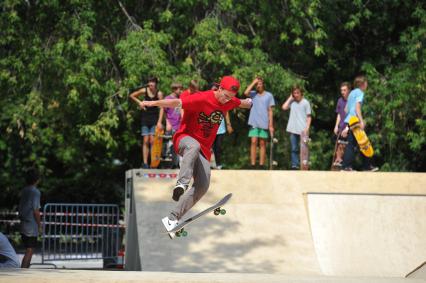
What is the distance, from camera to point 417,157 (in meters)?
22.1

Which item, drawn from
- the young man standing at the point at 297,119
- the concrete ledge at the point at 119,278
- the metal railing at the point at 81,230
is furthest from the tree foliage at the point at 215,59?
the concrete ledge at the point at 119,278

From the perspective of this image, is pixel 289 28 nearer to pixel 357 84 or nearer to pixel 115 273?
pixel 357 84

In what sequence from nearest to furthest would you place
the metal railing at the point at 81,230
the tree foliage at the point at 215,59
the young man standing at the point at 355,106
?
the young man standing at the point at 355,106 → the metal railing at the point at 81,230 → the tree foliage at the point at 215,59

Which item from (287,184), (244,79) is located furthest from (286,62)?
(287,184)

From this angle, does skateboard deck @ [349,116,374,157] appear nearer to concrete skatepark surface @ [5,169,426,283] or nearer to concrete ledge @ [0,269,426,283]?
concrete skatepark surface @ [5,169,426,283]

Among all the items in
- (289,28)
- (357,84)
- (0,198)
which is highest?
(289,28)

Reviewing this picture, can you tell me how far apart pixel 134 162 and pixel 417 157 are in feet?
27.4

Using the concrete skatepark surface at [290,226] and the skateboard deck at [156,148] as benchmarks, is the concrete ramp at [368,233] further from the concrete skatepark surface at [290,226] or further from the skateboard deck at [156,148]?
the skateboard deck at [156,148]

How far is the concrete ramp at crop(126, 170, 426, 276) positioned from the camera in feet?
42.5

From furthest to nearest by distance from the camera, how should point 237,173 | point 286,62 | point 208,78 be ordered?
point 286,62, point 208,78, point 237,173

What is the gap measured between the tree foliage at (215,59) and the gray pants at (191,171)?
8029 mm

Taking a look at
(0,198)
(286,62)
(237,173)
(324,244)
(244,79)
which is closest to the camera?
(324,244)

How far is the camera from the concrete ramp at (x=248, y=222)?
1296 centimetres

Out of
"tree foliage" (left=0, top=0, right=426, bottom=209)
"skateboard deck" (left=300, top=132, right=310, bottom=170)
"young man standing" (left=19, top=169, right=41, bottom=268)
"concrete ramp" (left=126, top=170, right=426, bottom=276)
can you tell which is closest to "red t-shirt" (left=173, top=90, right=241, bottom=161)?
"concrete ramp" (left=126, top=170, right=426, bottom=276)
